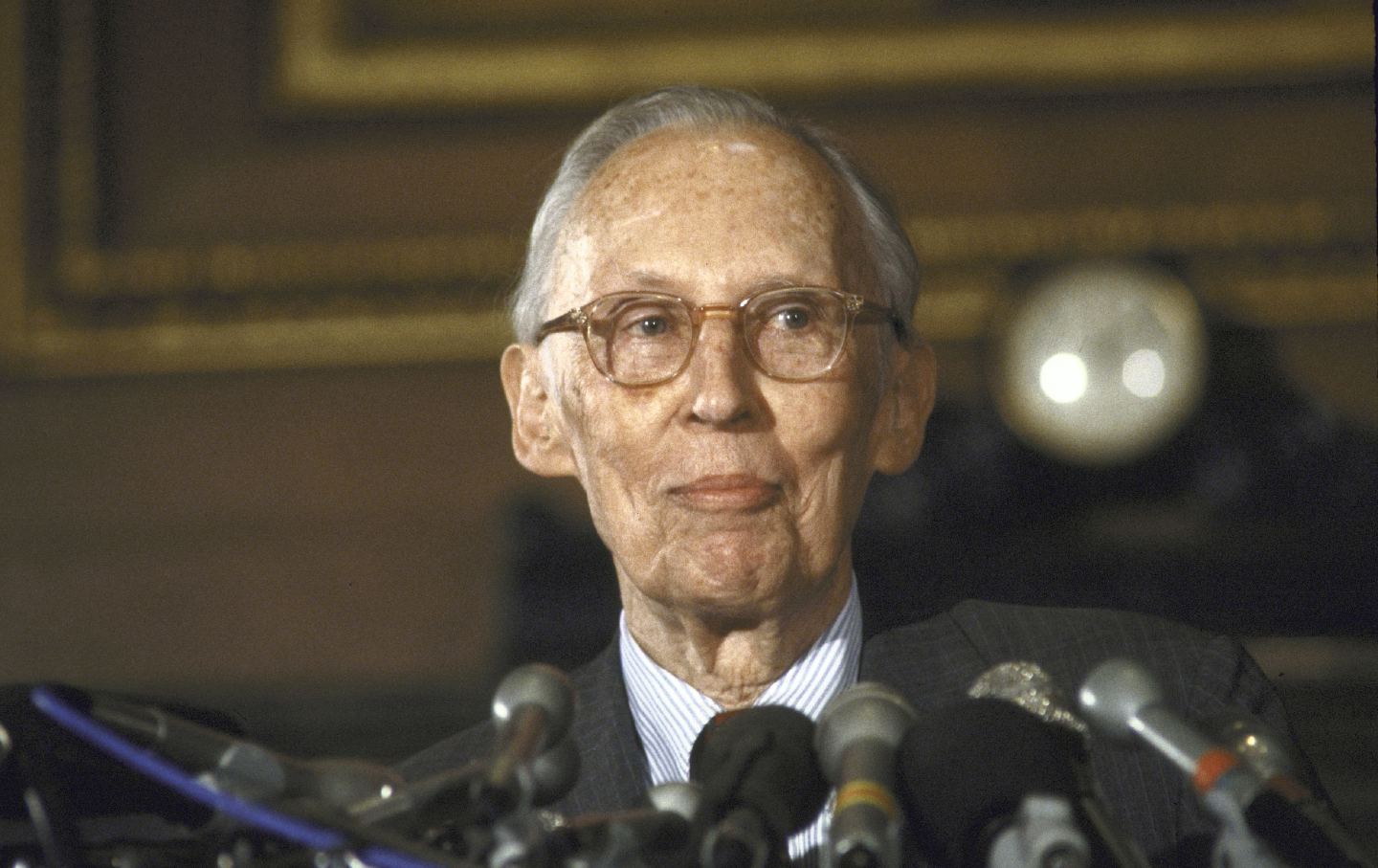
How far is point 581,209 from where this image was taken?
6.63 ft

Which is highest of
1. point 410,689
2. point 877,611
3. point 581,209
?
point 581,209

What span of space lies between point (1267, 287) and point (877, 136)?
3.57 feet

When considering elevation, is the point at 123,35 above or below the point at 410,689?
above

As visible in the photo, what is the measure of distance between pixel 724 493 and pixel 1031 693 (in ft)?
1.85

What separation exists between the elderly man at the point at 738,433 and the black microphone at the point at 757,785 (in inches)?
24.4

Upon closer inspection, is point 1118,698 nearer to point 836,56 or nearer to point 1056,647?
point 1056,647

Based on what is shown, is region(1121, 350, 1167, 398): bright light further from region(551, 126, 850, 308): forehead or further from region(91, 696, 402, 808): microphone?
region(91, 696, 402, 808): microphone

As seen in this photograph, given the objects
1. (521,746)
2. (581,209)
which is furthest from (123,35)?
(521,746)

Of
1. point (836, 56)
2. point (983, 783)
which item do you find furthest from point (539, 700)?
point (836, 56)

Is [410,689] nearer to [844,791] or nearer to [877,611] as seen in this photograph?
[877,611]

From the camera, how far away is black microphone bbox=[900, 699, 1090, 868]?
108cm

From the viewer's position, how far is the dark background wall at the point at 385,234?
174 inches

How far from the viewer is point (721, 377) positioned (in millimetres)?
1816

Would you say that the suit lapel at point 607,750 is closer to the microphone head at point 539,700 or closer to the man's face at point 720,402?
the man's face at point 720,402
